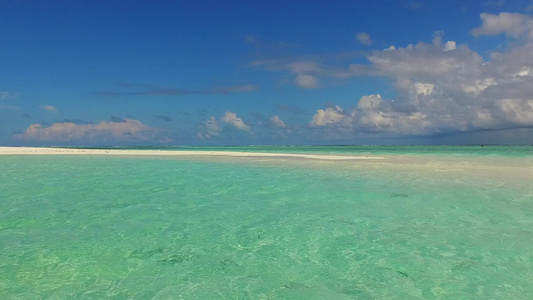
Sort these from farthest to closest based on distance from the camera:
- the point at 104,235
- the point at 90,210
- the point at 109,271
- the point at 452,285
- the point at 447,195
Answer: the point at 447,195, the point at 90,210, the point at 104,235, the point at 109,271, the point at 452,285

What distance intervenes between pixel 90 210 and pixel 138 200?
2.06 meters

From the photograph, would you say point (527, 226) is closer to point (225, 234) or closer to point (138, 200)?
point (225, 234)

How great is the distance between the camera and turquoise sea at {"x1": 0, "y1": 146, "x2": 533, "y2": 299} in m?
5.58

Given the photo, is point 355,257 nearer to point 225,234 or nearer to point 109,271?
point 225,234

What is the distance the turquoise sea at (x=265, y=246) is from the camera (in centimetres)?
558

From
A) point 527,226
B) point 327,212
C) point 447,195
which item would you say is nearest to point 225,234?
point 327,212

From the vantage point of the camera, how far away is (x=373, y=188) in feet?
53.3

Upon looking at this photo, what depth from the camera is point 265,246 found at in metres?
7.68

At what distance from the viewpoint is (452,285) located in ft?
18.6

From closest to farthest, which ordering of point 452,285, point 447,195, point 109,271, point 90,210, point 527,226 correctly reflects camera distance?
point 452,285 → point 109,271 → point 527,226 → point 90,210 → point 447,195

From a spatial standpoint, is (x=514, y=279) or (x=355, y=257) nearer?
(x=514, y=279)

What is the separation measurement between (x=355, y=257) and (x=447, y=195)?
9084 mm

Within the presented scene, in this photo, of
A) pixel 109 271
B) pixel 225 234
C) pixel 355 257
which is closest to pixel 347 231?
pixel 355 257

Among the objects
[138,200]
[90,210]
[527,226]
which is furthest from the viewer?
[138,200]
